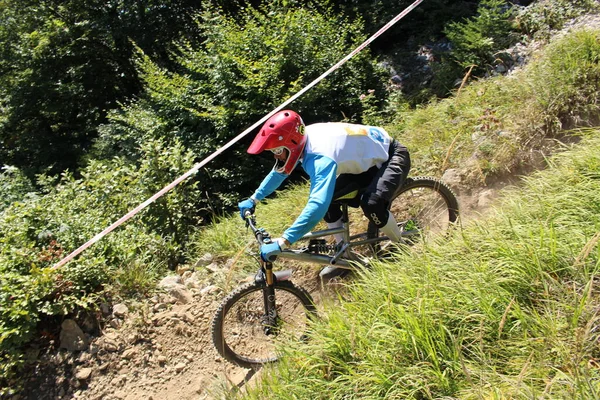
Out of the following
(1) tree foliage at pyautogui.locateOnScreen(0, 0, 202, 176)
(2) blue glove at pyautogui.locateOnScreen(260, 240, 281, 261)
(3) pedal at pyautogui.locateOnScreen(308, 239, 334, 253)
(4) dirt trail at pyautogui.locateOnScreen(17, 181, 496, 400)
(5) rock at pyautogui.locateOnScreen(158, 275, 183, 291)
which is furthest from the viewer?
→ (1) tree foliage at pyautogui.locateOnScreen(0, 0, 202, 176)

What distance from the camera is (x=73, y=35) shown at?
51.1 ft

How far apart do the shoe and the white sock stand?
0.54 meters

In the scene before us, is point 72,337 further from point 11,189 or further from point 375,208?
point 11,189

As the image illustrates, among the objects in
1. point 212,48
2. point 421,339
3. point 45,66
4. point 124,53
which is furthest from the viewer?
point 124,53

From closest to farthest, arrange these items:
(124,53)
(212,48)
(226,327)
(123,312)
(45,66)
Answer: (226,327) < (123,312) < (212,48) < (45,66) < (124,53)

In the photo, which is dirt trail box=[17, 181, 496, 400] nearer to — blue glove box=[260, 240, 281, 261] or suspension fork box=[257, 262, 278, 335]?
suspension fork box=[257, 262, 278, 335]

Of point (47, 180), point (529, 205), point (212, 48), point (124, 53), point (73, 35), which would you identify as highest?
point (73, 35)

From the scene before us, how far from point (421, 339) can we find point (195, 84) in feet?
23.0

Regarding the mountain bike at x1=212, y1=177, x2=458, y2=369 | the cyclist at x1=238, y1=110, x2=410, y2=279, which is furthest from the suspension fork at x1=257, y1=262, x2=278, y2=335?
the cyclist at x1=238, y1=110, x2=410, y2=279

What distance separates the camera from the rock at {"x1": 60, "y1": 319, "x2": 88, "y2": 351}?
156 inches

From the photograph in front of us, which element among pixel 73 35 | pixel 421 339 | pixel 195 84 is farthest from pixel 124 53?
pixel 421 339

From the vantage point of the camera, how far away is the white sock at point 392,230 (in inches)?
140

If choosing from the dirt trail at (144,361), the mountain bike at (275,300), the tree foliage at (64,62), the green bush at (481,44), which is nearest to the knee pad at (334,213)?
the mountain bike at (275,300)

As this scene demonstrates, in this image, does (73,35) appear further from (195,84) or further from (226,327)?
(226,327)
